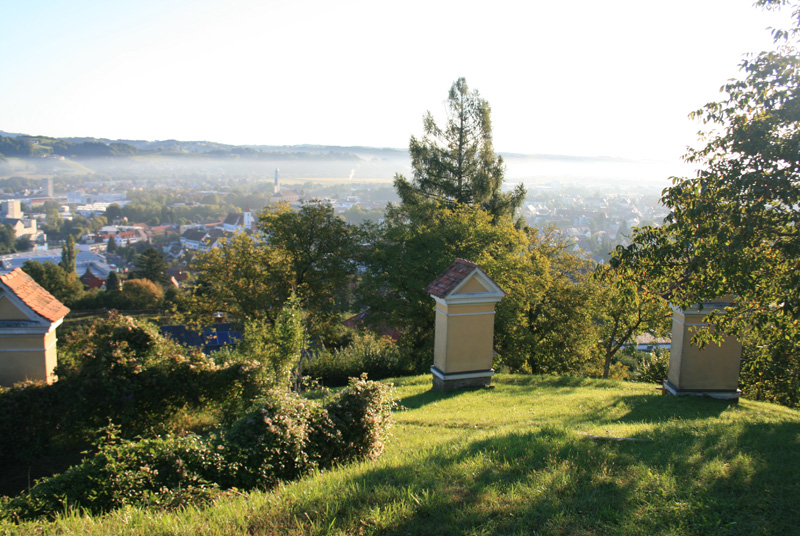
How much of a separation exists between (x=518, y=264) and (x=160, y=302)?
116 ft

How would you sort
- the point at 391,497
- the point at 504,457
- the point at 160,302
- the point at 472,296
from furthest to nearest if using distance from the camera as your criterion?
the point at 160,302, the point at 472,296, the point at 504,457, the point at 391,497

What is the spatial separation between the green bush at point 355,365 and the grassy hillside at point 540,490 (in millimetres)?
8885

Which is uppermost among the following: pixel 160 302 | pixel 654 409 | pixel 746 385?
pixel 654 409

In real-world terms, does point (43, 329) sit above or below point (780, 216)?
below

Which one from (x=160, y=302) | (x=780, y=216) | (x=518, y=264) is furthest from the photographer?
(x=160, y=302)

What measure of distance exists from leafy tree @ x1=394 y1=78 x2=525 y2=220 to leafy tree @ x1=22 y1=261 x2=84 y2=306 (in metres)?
32.2

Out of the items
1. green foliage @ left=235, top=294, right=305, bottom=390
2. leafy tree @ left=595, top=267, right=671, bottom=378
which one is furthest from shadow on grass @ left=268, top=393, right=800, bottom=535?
leafy tree @ left=595, top=267, right=671, bottom=378

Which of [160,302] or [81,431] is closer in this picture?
[81,431]

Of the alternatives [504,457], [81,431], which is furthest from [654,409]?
[81,431]

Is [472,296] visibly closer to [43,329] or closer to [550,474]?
[550,474]

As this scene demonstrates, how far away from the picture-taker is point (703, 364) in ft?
32.0

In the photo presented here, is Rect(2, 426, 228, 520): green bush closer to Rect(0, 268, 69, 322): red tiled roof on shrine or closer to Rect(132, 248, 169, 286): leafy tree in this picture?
Rect(0, 268, 69, 322): red tiled roof on shrine

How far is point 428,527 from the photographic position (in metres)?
3.81

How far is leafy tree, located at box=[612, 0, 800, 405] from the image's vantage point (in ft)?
20.6
